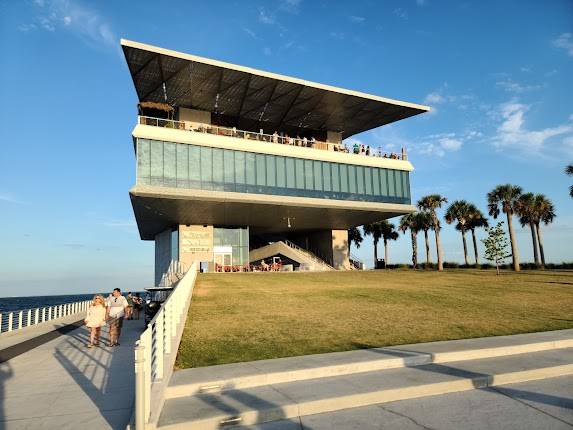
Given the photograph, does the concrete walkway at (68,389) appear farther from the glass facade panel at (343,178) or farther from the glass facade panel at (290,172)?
the glass facade panel at (343,178)

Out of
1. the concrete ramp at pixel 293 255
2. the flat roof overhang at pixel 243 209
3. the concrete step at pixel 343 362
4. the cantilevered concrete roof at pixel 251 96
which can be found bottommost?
the concrete step at pixel 343 362

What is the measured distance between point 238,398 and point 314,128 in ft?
149

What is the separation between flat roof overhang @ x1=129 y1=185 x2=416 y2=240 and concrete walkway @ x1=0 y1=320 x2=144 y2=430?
2170 cm

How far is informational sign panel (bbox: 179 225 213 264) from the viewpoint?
42031 millimetres

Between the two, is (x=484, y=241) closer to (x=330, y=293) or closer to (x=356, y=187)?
(x=356, y=187)

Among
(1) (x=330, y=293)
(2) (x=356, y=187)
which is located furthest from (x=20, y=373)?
(2) (x=356, y=187)

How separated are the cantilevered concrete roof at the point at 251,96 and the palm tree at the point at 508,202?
18.5m

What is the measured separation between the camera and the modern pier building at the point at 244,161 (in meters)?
33.8

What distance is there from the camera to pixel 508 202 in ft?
174

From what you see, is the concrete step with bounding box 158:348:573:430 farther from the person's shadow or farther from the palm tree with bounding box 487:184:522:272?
the palm tree with bounding box 487:184:522:272

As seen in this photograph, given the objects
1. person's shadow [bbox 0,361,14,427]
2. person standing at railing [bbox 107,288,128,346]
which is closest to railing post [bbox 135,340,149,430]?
person's shadow [bbox 0,361,14,427]

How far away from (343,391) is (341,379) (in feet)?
2.86

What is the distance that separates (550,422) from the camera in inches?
212

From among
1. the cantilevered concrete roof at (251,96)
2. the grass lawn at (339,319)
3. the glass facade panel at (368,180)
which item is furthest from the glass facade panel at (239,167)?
the grass lawn at (339,319)
